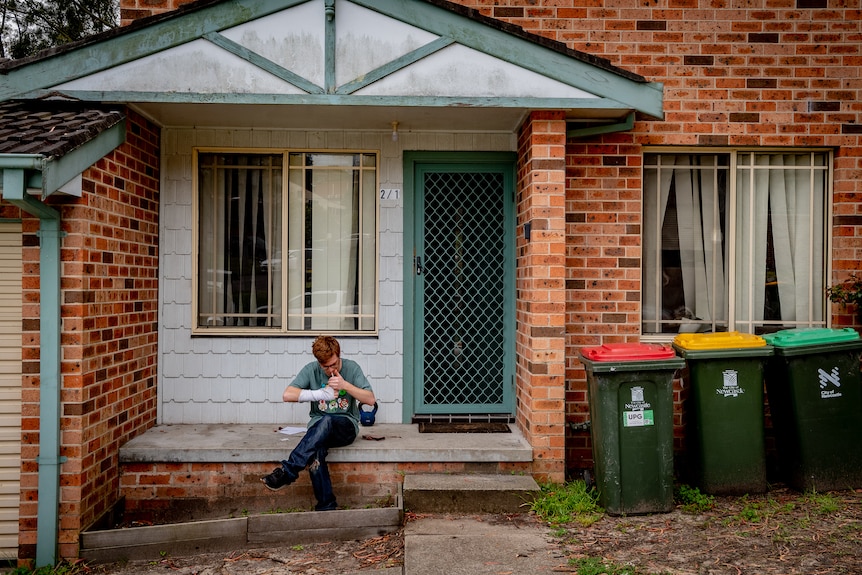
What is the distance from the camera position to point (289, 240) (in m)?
6.40

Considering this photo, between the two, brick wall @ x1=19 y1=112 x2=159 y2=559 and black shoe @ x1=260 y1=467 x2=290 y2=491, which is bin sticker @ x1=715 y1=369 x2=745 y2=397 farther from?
brick wall @ x1=19 y1=112 x2=159 y2=559

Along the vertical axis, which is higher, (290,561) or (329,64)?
(329,64)

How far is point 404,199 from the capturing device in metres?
6.34

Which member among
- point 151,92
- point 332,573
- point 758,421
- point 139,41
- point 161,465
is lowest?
point 332,573

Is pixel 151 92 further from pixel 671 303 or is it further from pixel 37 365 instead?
pixel 671 303

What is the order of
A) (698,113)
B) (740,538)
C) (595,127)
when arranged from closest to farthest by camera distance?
(740,538) < (595,127) < (698,113)

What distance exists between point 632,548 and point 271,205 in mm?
4151

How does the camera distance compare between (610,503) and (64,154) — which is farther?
(610,503)

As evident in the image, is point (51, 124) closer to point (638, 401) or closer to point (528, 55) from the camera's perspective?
point (528, 55)

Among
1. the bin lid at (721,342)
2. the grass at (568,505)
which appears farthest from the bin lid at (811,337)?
the grass at (568,505)

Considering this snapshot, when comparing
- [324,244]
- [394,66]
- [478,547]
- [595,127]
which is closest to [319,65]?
[394,66]

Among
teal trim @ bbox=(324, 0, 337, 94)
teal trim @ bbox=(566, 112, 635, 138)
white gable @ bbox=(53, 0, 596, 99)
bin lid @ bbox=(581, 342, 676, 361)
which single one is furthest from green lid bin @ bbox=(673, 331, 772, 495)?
teal trim @ bbox=(324, 0, 337, 94)

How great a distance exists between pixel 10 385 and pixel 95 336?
2.07 feet

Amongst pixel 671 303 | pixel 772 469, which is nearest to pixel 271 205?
pixel 671 303
